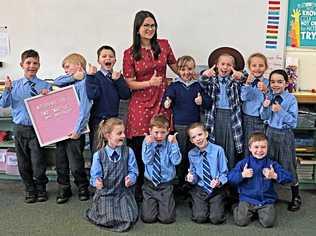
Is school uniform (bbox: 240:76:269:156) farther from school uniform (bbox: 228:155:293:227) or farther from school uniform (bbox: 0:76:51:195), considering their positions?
school uniform (bbox: 0:76:51:195)

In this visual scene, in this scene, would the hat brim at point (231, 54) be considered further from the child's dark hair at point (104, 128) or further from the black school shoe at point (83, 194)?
the black school shoe at point (83, 194)

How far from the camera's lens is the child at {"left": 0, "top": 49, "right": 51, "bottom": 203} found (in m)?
3.14

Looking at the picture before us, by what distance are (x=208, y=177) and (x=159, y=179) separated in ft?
1.05

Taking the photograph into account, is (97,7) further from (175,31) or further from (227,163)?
(227,163)

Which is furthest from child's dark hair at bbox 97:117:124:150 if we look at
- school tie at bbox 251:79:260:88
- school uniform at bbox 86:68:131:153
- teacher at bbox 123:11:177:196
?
school tie at bbox 251:79:260:88

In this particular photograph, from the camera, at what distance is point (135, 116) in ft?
10.4

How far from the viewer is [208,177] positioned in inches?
118

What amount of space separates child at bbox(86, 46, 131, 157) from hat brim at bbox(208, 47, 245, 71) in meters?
0.70

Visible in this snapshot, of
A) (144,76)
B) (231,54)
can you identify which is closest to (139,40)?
(144,76)

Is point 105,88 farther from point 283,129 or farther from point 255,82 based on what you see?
point 283,129

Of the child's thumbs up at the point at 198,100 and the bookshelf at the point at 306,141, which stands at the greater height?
the child's thumbs up at the point at 198,100

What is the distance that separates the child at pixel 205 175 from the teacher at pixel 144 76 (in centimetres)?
32

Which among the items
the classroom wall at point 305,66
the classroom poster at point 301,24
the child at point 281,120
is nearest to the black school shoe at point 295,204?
the child at point 281,120

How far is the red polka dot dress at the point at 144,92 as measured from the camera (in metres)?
3.12
